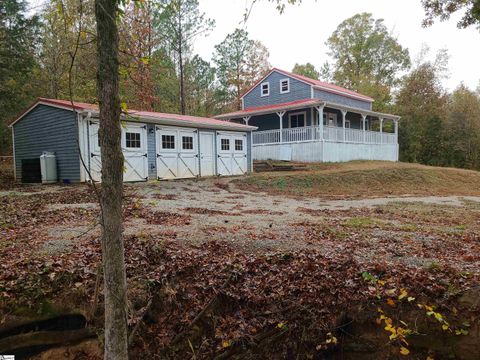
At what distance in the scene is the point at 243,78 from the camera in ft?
114

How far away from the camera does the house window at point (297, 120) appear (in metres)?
23.5

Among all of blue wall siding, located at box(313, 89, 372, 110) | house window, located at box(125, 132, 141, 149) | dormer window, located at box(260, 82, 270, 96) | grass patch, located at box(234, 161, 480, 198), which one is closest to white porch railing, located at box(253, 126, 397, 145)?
grass patch, located at box(234, 161, 480, 198)

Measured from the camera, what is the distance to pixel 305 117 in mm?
23250

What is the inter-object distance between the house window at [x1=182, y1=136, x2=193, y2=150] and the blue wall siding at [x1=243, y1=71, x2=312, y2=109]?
1079 centimetres

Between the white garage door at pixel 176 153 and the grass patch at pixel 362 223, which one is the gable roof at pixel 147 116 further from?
the grass patch at pixel 362 223

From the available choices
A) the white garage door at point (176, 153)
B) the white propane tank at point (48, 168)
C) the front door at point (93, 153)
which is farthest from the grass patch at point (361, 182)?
the white propane tank at point (48, 168)

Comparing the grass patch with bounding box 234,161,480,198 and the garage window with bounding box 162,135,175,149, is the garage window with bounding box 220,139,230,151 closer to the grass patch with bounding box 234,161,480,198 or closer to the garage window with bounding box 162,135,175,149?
the grass patch with bounding box 234,161,480,198

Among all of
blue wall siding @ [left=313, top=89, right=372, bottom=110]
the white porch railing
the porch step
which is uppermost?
blue wall siding @ [left=313, top=89, right=372, bottom=110]

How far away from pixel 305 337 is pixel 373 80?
40171mm

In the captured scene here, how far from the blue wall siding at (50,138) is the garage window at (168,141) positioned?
3651 millimetres

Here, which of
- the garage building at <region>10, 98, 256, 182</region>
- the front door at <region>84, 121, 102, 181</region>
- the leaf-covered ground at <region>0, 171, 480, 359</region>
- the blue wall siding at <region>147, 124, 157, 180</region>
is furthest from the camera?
the blue wall siding at <region>147, 124, 157, 180</region>

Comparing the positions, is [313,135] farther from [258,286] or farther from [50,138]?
[258,286]

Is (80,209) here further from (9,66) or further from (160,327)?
(9,66)

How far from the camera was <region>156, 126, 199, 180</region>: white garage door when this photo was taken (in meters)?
15.4
